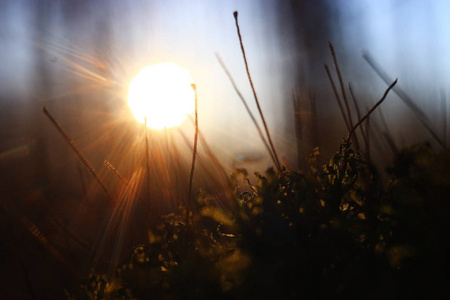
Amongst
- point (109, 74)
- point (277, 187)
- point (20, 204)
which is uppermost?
point (109, 74)

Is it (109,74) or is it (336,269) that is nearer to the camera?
(336,269)

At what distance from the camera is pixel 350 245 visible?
1.52 ft

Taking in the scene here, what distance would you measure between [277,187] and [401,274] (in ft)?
0.75

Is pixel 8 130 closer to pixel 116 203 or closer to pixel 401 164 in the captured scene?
pixel 116 203

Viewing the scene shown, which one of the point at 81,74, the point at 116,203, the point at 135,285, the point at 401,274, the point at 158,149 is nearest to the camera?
the point at 401,274

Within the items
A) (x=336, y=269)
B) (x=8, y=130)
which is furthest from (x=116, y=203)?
(x=8, y=130)

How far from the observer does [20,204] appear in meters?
1.74

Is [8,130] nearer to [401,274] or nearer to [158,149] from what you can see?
[158,149]

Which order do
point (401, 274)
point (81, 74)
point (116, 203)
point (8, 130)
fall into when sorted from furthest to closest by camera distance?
point (81, 74), point (8, 130), point (116, 203), point (401, 274)

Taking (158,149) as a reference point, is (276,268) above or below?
below

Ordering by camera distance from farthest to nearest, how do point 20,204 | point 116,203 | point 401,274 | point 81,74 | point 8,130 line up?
point 81,74, point 8,130, point 20,204, point 116,203, point 401,274

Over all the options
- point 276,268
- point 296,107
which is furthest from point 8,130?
→ point 276,268

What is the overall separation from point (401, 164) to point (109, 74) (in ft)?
8.59

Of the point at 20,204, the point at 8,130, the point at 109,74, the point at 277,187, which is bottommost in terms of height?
the point at 20,204
